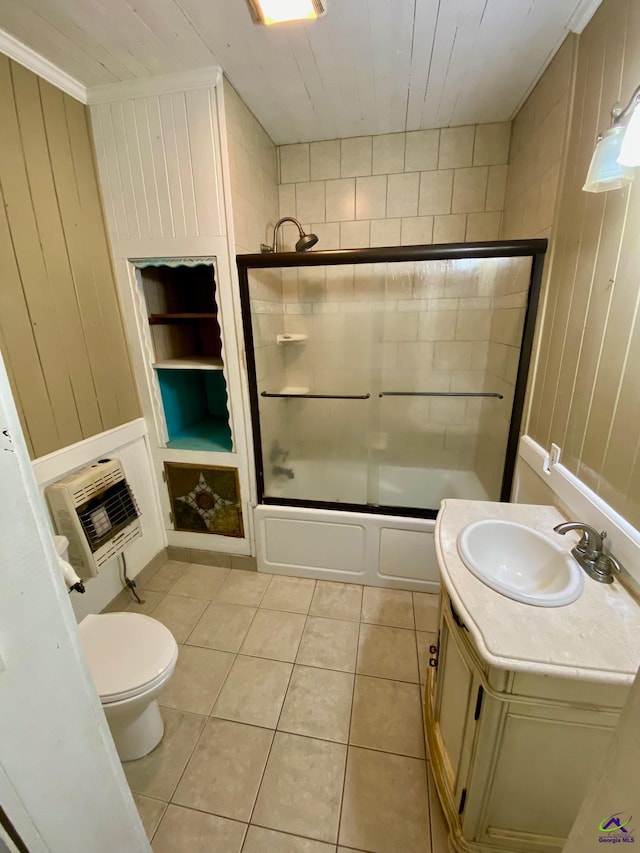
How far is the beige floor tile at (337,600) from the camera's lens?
188cm

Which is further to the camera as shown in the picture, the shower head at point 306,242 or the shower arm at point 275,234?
the shower arm at point 275,234

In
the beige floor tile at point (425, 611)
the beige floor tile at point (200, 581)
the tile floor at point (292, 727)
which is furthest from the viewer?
the beige floor tile at point (200, 581)

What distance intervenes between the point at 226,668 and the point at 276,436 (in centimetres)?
125

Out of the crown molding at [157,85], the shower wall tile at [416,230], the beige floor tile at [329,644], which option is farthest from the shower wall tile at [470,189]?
the beige floor tile at [329,644]

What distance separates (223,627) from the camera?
181 cm

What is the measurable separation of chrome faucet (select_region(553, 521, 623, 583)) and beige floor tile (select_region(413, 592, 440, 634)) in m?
0.88

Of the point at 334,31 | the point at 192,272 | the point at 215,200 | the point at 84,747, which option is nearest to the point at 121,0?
the point at 215,200

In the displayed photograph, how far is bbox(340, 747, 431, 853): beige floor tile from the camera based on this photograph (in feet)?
3.49

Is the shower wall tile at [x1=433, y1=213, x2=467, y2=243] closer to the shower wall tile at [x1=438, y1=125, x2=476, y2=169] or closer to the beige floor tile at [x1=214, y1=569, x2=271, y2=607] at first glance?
the shower wall tile at [x1=438, y1=125, x2=476, y2=169]

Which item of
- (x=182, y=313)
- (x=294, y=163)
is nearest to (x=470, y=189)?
(x=294, y=163)

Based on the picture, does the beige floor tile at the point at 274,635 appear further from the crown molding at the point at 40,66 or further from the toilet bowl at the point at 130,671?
the crown molding at the point at 40,66

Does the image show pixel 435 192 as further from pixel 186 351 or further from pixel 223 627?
pixel 223 627

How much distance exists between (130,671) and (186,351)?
1.80 metres

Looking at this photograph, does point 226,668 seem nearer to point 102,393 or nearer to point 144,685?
point 144,685
